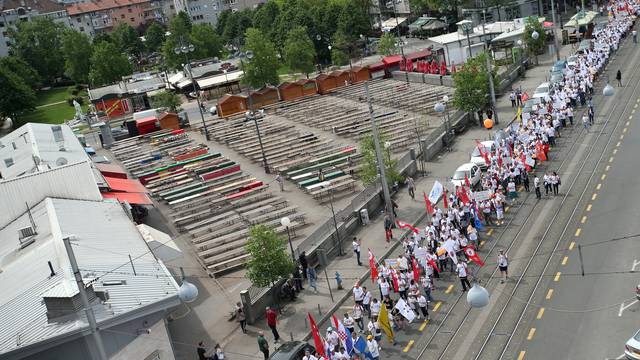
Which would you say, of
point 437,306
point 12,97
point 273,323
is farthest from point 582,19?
point 12,97

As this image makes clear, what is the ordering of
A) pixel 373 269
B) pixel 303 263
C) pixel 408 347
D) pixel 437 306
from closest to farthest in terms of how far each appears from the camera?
pixel 408 347 < pixel 437 306 < pixel 373 269 < pixel 303 263

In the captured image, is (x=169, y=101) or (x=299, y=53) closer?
(x=169, y=101)

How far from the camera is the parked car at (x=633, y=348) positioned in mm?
21719

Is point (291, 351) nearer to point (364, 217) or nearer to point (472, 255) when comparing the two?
point (472, 255)

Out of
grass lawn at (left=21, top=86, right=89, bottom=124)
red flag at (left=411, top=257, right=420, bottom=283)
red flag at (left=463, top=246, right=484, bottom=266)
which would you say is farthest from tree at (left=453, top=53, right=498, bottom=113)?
grass lawn at (left=21, top=86, right=89, bottom=124)

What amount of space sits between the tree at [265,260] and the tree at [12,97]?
80.4 meters

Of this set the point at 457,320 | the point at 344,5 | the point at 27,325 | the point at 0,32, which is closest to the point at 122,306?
the point at 27,325

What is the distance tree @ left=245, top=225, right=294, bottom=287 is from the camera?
31859 mm

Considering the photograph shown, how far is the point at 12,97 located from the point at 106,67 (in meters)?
17.7

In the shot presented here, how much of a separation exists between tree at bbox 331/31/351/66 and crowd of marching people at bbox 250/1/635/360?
4445cm

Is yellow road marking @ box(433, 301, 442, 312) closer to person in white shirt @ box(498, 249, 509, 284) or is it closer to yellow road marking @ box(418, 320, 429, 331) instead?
yellow road marking @ box(418, 320, 429, 331)

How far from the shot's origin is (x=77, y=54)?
128375 millimetres

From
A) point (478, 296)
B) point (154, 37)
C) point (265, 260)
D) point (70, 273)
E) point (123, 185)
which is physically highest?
point (154, 37)

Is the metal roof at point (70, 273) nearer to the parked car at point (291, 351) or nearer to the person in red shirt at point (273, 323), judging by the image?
the person in red shirt at point (273, 323)
